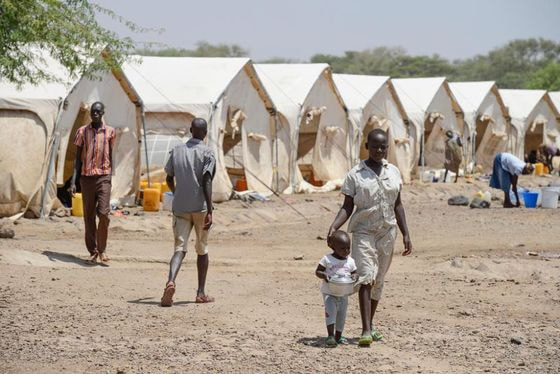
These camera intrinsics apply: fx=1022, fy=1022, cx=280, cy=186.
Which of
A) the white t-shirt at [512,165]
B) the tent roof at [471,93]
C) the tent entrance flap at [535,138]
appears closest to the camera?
the white t-shirt at [512,165]

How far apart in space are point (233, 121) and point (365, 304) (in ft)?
40.0

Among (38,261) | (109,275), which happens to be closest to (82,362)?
(109,275)

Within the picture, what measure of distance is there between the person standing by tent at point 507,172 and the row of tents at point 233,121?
4.25 metres

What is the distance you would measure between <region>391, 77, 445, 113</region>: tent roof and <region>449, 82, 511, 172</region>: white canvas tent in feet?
5.02

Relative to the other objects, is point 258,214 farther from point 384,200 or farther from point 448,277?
point 384,200

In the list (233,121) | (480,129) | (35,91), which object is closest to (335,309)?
(35,91)

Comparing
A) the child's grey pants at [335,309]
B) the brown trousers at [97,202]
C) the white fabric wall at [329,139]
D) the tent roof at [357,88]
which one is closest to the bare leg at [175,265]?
the child's grey pants at [335,309]

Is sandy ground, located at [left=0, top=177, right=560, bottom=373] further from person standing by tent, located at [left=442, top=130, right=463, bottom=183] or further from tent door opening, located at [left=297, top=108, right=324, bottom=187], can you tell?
person standing by tent, located at [left=442, top=130, right=463, bottom=183]

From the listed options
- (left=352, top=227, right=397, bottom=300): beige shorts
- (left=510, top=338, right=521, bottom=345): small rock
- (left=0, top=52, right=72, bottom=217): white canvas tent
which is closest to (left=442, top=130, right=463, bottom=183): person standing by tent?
(left=0, top=52, right=72, bottom=217): white canvas tent

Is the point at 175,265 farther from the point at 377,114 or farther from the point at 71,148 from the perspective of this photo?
the point at 377,114

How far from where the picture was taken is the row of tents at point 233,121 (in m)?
14.2

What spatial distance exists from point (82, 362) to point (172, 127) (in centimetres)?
1168

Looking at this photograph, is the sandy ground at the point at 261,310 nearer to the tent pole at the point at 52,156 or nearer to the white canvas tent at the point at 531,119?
the tent pole at the point at 52,156

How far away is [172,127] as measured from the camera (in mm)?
17406
